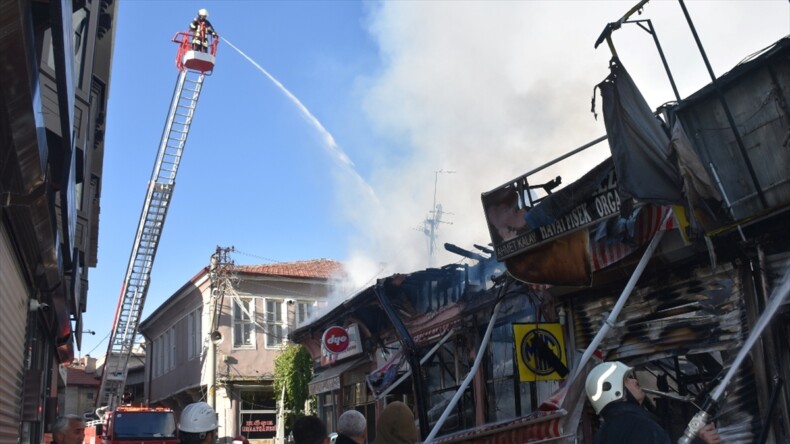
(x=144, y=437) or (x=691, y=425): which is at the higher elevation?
(x=144, y=437)

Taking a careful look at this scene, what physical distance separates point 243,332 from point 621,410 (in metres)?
29.5

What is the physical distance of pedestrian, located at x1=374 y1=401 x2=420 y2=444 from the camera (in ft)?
16.0

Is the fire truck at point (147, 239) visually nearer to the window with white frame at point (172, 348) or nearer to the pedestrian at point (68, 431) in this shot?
the window with white frame at point (172, 348)

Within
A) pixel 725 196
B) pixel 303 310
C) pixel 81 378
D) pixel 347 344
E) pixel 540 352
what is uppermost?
pixel 81 378

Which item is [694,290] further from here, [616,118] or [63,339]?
[63,339]

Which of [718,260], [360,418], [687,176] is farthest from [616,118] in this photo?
[360,418]

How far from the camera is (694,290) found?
760 centimetres

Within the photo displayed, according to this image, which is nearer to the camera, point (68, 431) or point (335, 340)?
point (68, 431)

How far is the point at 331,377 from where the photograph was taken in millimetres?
17484

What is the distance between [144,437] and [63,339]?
3.67 meters

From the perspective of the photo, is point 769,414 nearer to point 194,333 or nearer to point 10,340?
point 10,340

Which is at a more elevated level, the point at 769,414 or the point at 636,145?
the point at 636,145

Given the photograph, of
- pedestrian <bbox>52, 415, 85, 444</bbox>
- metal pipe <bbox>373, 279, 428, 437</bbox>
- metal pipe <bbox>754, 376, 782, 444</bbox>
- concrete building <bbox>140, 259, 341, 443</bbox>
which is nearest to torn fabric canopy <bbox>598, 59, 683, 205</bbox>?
metal pipe <bbox>754, 376, 782, 444</bbox>

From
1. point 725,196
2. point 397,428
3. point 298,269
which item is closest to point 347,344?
point 725,196
